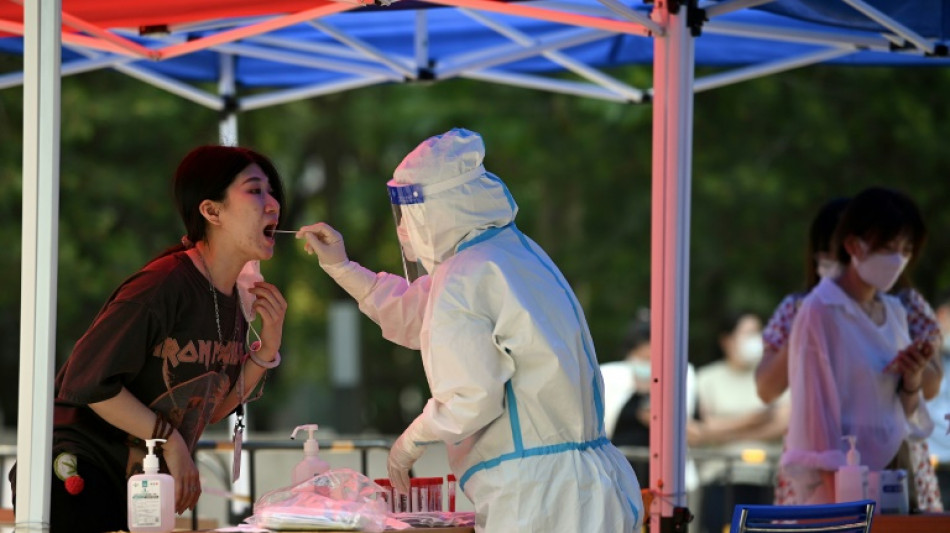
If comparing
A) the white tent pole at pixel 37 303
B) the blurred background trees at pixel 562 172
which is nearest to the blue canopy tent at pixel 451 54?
the white tent pole at pixel 37 303

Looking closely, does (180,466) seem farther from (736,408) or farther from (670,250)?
(736,408)

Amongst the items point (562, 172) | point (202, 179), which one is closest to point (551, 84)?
point (202, 179)

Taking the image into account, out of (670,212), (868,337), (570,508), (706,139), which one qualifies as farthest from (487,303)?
(706,139)

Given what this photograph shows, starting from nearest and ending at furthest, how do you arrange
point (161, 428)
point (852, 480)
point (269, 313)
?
1. point (161, 428)
2. point (269, 313)
3. point (852, 480)

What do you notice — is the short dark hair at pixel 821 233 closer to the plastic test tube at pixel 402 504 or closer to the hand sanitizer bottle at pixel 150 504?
the plastic test tube at pixel 402 504

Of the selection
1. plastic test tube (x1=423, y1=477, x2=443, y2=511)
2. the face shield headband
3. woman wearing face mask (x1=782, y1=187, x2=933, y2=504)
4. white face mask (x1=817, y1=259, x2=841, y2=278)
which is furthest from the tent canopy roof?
plastic test tube (x1=423, y1=477, x2=443, y2=511)

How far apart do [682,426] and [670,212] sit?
0.73 m

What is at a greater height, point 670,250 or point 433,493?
point 670,250

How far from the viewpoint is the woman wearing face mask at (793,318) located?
588 cm

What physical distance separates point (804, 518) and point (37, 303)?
2229 millimetres

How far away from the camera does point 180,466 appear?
4230mm

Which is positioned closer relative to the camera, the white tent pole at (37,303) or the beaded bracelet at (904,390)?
the white tent pole at (37,303)

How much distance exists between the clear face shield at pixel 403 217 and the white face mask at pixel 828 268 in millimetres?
2124

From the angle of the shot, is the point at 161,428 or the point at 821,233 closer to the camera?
the point at 161,428
